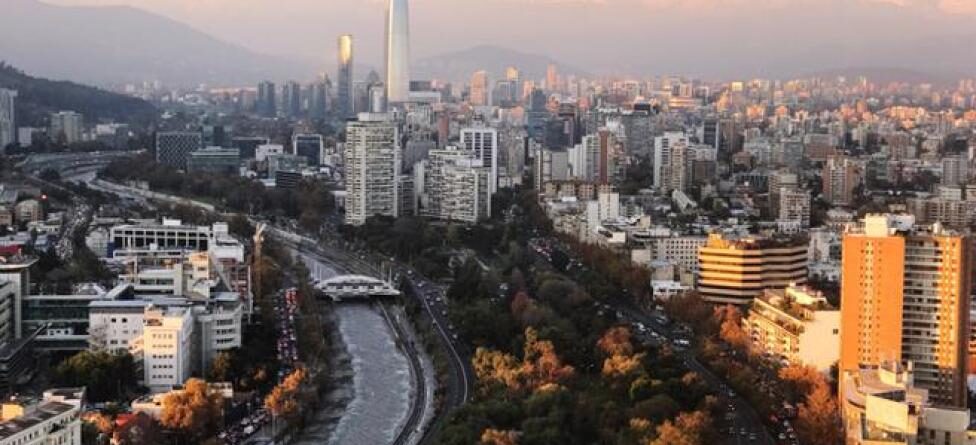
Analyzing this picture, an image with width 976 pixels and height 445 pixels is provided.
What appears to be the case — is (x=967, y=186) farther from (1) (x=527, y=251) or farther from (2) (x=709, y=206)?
(1) (x=527, y=251)

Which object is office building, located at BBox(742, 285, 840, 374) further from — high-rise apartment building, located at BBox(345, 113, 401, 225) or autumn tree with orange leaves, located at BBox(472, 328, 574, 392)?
high-rise apartment building, located at BBox(345, 113, 401, 225)

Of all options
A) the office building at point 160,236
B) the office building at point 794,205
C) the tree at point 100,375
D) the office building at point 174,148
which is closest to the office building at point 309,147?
the office building at point 174,148

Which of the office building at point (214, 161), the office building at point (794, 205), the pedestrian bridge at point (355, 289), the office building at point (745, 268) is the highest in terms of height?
the office building at point (214, 161)

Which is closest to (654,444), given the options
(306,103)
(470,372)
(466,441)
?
(466,441)

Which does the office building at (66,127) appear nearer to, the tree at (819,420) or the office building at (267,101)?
the office building at (267,101)

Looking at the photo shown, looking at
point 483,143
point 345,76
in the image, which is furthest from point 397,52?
point 483,143

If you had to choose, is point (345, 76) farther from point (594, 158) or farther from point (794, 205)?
point (794, 205)

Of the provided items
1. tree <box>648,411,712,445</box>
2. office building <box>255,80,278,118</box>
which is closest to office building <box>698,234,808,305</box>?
tree <box>648,411,712,445</box>
